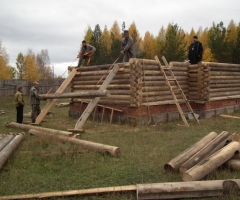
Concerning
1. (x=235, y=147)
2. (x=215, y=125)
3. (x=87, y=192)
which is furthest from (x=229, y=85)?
(x=87, y=192)

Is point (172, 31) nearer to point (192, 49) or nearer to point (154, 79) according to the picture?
point (192, 49)

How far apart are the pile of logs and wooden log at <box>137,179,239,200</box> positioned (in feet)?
1.30

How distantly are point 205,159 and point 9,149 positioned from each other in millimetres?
4348

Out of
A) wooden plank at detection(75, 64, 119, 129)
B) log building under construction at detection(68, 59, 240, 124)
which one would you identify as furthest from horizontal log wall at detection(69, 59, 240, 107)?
wooden plank at detection(75, 64, 119, 129)

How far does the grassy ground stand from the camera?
5.00m

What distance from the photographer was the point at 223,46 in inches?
1344

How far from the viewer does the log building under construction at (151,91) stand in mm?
11266

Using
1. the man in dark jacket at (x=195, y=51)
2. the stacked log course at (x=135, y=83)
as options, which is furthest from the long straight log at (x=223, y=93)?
the stacked log course at (x=135, y=83)

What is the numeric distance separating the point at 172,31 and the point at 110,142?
34976 millimetres

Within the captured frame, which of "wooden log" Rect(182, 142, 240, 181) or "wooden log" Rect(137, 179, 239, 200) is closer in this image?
"wooden log" Rect(137, 179, 239, 200)

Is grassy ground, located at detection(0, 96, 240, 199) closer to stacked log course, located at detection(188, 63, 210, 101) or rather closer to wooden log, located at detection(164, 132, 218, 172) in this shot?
wooden log, located at detection(164, 132, 218, 172)

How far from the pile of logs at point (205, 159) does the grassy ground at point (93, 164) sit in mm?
187

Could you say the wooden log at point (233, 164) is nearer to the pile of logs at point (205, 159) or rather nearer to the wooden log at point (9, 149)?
the pile of logs at point (205, 159)

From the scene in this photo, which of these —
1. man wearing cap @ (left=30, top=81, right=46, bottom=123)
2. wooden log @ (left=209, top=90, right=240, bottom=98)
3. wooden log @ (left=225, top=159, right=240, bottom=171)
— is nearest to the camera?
wooden log @ (left=225, top=159, right=240, bottom=171)
